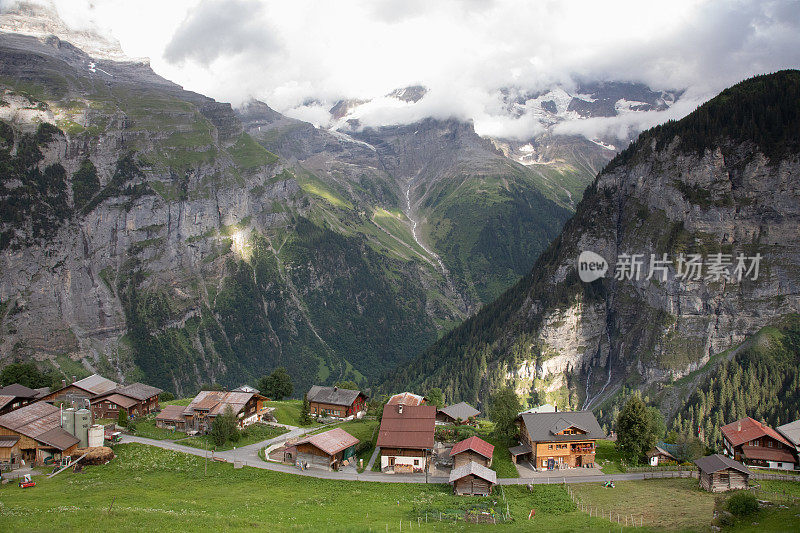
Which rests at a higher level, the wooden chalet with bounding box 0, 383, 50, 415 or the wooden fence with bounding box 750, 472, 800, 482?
the wooden chalet with bounding box 0, 383, 50, 415

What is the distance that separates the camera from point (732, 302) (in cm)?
15150

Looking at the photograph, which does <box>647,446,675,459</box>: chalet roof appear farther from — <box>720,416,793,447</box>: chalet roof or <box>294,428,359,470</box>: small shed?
<box>294,428,359,470</box>: small shed

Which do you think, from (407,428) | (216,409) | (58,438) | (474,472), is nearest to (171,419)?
(216,409)

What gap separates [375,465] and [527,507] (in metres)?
21.5

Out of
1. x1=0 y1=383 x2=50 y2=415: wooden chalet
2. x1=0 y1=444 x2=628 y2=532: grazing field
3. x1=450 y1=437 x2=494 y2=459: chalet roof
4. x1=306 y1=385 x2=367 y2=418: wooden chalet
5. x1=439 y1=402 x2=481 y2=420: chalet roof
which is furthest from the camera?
x1=306 y1=385 x2=367 y2=418: wooden chalet

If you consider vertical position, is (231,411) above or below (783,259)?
below

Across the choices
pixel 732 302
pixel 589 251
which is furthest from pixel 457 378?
pixel 732 302

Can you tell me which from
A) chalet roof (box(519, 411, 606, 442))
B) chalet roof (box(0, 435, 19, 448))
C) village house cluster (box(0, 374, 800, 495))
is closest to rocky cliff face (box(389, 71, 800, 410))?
village house cluster (box(0, 374, 800, 495))

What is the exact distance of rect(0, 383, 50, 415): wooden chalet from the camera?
81.6 metres

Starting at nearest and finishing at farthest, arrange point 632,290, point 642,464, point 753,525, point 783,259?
point 753,525 < point 642,464 < point 783,259 < point 632,290

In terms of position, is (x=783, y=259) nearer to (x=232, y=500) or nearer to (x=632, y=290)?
(x=632, y=290)

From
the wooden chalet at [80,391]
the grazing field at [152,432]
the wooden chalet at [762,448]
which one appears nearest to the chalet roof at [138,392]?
the wooden chalet at [80,391]

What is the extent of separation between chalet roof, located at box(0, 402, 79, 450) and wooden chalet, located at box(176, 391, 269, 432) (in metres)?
17.0

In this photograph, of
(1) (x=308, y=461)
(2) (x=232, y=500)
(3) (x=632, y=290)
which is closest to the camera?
(2) (x=232, y=500)
